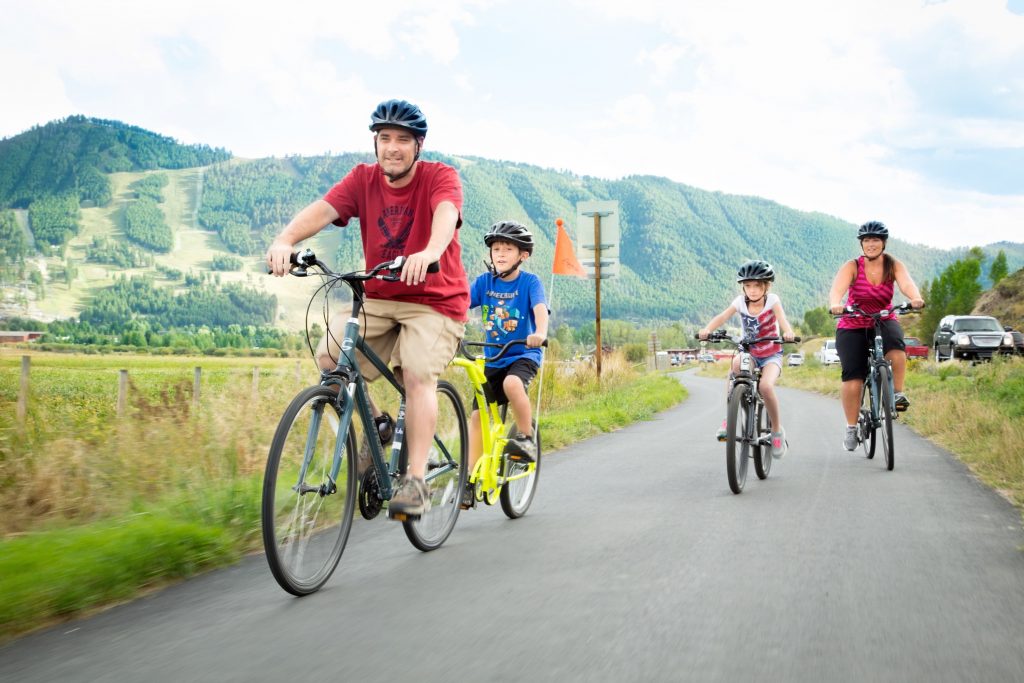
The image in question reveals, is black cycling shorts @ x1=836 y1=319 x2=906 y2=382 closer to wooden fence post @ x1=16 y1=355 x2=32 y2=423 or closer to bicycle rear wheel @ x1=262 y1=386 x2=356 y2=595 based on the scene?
bicycle rear wheel @ x1=262 y1=386 x2=356 y2=595

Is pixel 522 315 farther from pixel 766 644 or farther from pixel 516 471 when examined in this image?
pixel 766 644

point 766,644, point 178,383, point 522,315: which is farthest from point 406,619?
point 178,383

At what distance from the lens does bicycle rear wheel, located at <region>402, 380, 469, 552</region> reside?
4754 mm

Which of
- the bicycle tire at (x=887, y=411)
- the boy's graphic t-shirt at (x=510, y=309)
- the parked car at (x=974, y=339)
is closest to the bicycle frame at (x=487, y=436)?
the boy's graphic t-shirt at (x=510, y=309)

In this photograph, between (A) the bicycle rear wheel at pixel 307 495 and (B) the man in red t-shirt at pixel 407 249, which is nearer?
(A) the bicycle rear wheel at pixel 307 495

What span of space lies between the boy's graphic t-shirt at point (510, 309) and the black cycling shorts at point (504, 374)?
0.14ft

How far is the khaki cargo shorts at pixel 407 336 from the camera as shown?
4301 mm

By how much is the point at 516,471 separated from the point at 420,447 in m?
1.58

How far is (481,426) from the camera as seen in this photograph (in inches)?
212

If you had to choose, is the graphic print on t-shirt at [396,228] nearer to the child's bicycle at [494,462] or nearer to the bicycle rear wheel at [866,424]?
the child's bicycle at [494,462]

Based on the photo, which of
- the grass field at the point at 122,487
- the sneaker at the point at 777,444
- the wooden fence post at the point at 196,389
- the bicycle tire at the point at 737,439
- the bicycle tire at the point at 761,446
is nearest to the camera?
the grass field at the point at 122,487

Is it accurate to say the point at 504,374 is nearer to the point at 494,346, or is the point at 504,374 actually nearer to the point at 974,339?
the point at 494,346

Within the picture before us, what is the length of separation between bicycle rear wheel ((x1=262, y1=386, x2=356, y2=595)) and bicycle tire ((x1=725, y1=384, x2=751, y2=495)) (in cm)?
347

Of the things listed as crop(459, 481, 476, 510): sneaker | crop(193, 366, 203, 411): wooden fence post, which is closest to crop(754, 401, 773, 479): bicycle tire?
crop(459, 481, 476, 510): sneaker
